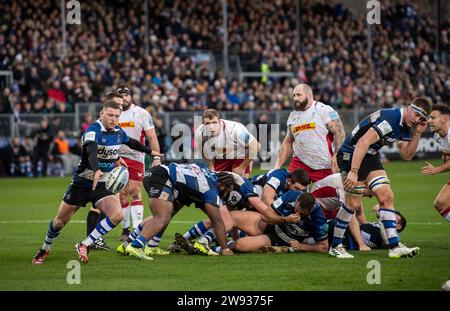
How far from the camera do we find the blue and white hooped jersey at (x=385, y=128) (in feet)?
38.2

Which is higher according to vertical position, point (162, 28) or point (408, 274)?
point (162, 28)

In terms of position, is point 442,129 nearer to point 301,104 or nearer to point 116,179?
point 301,104

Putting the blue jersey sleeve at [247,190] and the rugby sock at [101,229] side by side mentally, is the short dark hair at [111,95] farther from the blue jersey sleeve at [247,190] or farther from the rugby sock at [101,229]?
the blue jersey sleeve at [247,190]

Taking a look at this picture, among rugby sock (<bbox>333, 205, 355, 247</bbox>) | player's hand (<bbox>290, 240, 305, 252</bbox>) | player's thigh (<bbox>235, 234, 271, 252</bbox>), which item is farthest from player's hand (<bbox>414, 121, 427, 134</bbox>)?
player's thigh (<bbox>235, 234, 271, 252</bbox>)

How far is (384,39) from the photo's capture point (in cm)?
4175

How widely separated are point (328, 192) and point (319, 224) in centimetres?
102

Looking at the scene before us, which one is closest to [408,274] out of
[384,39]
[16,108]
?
[16,108]

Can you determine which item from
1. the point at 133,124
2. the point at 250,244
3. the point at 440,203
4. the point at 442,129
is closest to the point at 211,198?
the point at 250,244

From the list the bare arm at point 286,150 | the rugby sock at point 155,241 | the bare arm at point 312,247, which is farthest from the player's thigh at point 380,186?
the rugby sock at point 155,241

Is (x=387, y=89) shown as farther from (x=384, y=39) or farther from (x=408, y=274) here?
(x=408, y=274)

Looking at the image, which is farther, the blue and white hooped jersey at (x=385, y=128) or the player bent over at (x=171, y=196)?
the player bent over at (x=171, y=196)

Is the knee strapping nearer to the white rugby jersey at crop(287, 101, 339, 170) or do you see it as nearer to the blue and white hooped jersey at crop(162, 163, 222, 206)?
the blue and white hooped jersey at crop(162, 163, 222, 206)

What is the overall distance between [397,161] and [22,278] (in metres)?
26.3

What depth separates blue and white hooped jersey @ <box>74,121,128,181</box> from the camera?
11797mm
